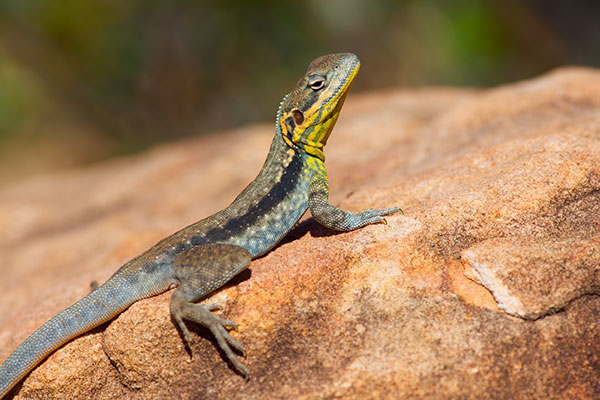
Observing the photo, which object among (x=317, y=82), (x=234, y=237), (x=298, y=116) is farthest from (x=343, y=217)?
(x=317, y=82)

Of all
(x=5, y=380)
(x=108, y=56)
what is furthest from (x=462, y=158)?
(x=108, y=56)

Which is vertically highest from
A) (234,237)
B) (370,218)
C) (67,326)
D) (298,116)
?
(298,116)

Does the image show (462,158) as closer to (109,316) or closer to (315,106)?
(315,106)

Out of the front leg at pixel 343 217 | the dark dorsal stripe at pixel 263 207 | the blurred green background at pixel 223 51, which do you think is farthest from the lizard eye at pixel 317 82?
the blurred green background at pixel 223 51

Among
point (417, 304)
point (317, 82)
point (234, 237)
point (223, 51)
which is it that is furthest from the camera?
point (223, 51)

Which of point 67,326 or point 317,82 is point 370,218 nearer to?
point 317,82

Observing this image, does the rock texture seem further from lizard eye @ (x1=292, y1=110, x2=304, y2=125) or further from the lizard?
lizard eye @ (x1=292, y1=110, x2=304, y2=125)

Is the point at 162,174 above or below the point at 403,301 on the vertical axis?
above
